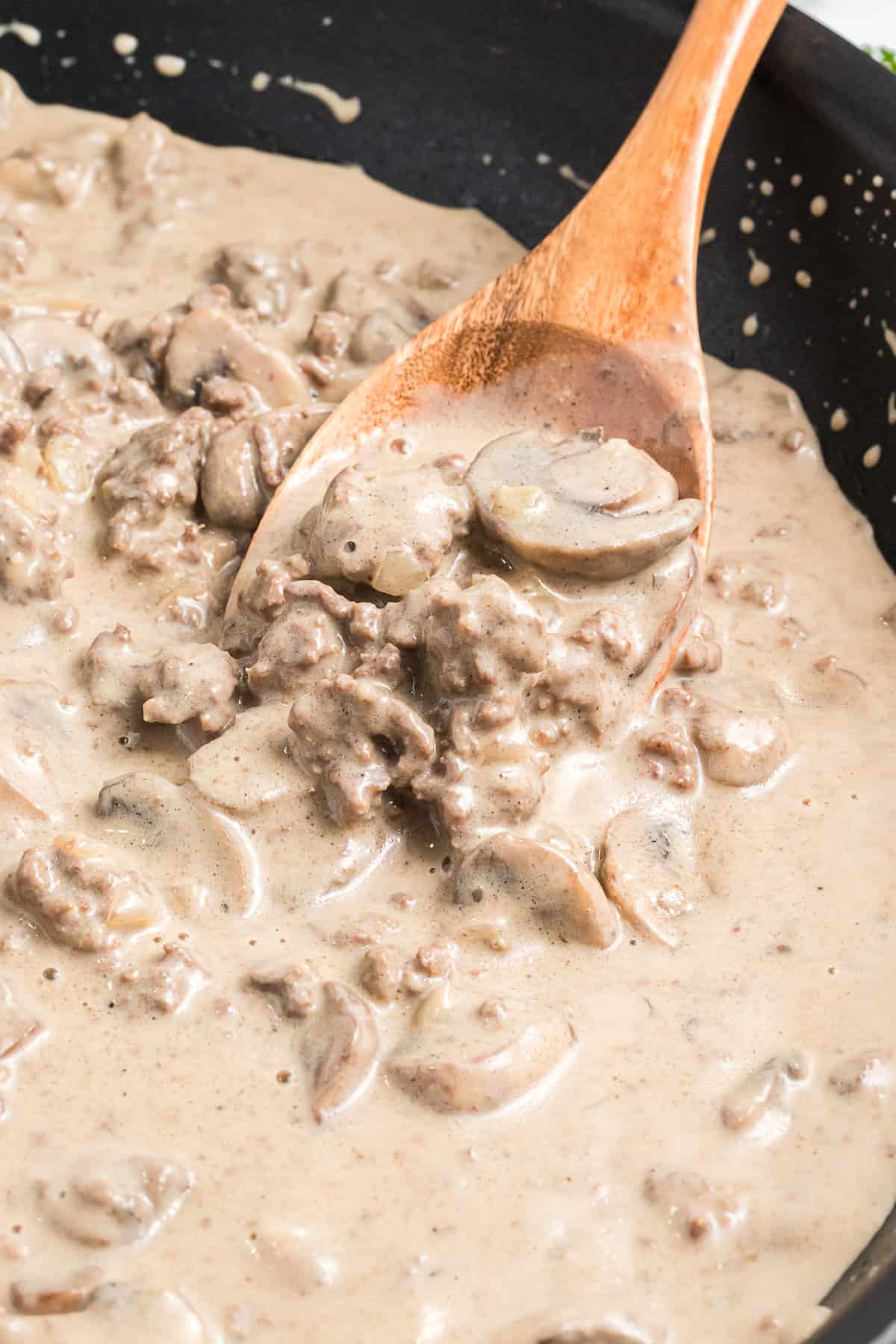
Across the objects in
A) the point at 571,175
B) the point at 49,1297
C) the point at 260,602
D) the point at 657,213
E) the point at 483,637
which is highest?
the point at 657,213

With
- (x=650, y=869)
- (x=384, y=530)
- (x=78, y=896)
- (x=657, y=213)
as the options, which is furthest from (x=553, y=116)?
(x=78, y=896)

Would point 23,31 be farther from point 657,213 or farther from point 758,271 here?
point 758,271

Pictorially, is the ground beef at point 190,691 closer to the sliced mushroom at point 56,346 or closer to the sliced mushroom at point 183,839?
the sliced mushroom at point 183,839

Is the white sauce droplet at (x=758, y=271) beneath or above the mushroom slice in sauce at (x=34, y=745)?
above

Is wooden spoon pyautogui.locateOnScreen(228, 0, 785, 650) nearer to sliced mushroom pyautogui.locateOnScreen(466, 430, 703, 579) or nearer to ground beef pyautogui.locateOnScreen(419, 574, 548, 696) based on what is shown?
sliced mushroom pyautogui.locateOnScreen(466, 430, 703, 579)

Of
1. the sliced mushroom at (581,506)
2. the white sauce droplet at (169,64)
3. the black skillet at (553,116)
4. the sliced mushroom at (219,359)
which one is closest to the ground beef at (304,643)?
the sliced mushroom at (581,506)

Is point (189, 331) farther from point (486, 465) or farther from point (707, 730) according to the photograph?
point (707, 730)
